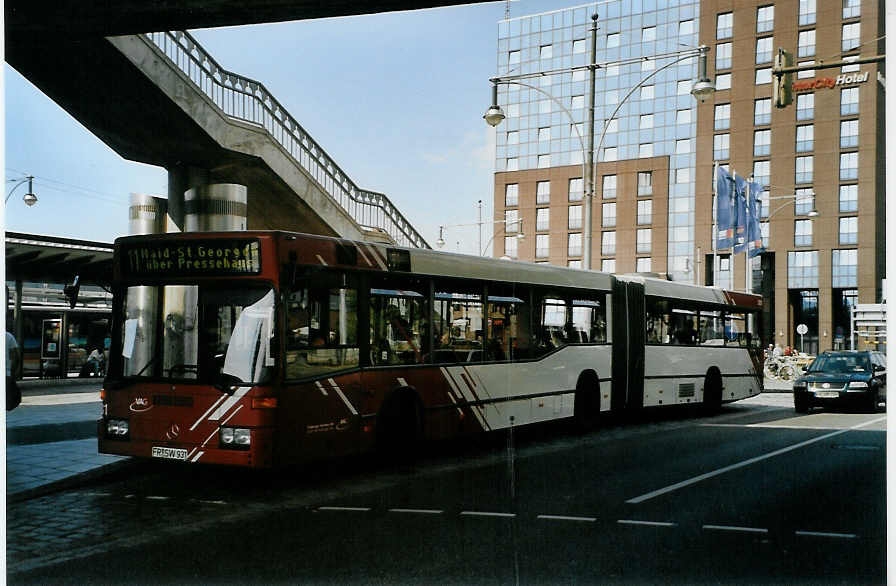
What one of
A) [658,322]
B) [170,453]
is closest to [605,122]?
[658,322]

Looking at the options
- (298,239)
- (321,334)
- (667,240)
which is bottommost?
(321,334)

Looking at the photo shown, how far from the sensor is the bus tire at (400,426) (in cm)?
1002

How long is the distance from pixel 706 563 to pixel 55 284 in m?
22.8

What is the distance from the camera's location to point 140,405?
28.4ft

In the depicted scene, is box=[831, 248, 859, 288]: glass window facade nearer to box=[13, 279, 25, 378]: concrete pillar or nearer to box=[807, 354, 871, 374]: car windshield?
box=[807, 354, 871, 374]: car windshield

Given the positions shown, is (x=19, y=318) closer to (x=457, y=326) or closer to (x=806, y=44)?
(x=457, y=326)

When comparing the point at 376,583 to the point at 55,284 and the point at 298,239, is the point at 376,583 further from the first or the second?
the point at 55,284

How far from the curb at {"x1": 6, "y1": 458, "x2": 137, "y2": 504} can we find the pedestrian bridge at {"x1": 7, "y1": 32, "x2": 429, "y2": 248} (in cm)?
A: 416

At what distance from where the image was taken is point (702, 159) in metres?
16.2

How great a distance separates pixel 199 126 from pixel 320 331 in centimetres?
575

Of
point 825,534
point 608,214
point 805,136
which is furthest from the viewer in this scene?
point 608,214

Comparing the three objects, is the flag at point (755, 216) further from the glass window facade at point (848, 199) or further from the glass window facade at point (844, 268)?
the glass window facade at point (848, 199)

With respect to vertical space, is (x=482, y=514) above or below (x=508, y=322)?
below

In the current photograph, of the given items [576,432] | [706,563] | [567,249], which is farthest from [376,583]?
[567,249]
